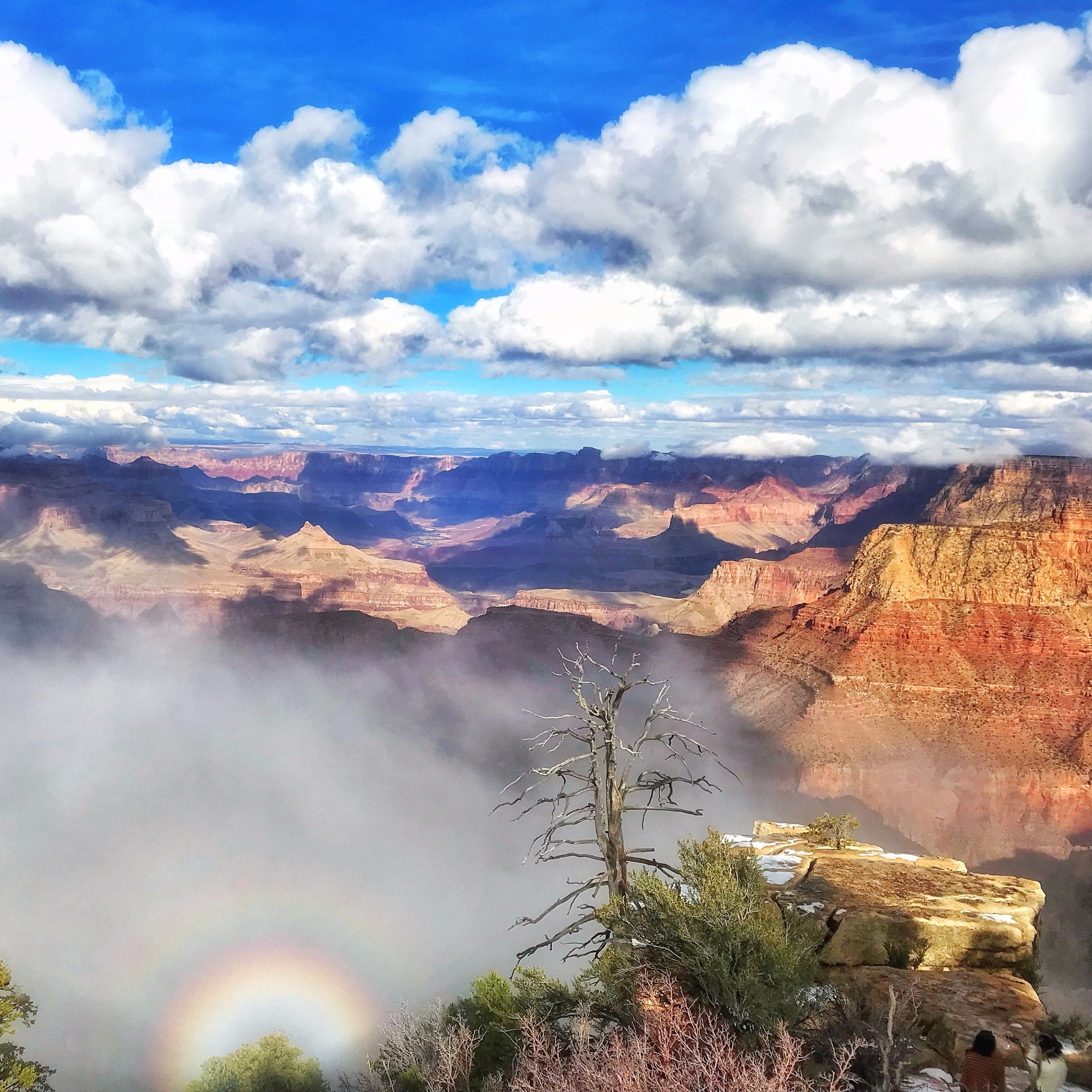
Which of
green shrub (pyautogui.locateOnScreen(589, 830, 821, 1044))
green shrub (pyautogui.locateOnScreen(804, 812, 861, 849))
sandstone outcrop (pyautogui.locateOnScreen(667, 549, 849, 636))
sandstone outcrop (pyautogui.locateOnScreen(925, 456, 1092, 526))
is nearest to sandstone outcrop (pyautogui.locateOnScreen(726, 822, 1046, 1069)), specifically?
green shrub (pyautogui.locateOnScreen(589, 830, 821, 1044))

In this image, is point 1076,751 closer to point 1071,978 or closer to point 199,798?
point 1071,978

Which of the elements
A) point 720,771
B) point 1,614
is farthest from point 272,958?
point 1,614

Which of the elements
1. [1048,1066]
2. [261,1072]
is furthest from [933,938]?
[261,1072]

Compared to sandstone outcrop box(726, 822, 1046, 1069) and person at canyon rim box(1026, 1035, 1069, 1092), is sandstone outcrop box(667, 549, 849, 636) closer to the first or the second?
sandstone outcrop box(726, 822, 1046, 1069)

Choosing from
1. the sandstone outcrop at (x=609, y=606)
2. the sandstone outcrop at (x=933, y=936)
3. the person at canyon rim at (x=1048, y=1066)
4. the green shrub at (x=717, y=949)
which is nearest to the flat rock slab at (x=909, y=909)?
the sandstone outcrop at (x=933, y=936)

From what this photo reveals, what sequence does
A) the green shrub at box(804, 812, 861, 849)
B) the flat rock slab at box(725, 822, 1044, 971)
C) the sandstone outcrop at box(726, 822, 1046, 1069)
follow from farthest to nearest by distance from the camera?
1. the green shrub at box(804, 812, 861, 849)
2. the flat rock slab at box(725, 822, 1044, 971)
3. the sandstone outcrop at box(726, 822, 1046, 1069)

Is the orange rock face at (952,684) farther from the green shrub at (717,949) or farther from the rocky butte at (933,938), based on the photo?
the green shrub at (717,949)

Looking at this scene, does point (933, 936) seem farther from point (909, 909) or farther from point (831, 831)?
point (831, 831)
